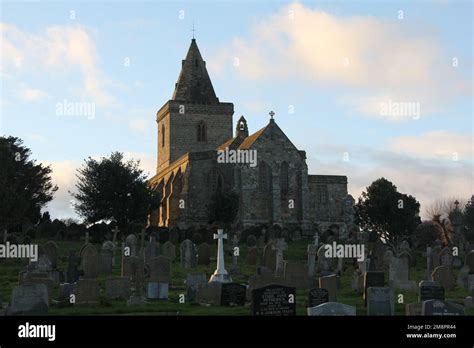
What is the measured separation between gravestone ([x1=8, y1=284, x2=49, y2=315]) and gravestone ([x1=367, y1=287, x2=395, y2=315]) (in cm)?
720

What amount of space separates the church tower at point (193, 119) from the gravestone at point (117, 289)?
55126 millimetres

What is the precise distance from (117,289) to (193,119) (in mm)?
56500

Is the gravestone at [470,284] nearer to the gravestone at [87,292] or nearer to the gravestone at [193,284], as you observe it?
the gravestone at [193,284]

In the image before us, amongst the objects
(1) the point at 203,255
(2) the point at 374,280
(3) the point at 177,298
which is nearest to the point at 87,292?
(3) the point at 177,298

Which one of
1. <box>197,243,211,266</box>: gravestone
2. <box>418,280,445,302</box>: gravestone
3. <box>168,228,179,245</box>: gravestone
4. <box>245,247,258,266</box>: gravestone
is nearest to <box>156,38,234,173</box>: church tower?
<box>168,228,179,245</box>: gravestone

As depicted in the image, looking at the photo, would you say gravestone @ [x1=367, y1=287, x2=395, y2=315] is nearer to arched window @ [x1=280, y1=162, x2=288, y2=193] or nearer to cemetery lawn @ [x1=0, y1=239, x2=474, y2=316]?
→ cemetery lawn @ [x1=0, y1=239, x2=474, y2=316]

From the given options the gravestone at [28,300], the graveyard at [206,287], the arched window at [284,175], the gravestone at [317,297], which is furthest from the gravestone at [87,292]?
the arched window at [284,175]

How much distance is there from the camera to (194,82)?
77062 mm

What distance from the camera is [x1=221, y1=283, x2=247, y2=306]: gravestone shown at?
1944cm
